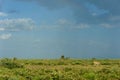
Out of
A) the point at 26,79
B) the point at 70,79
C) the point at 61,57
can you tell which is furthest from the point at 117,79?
the point at 61,57

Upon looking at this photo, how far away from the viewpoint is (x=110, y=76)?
38.6 metres

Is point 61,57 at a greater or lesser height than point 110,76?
greater

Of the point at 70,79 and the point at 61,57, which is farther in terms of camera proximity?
the point at 61,57

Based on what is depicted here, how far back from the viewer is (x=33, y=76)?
37156 millimetres

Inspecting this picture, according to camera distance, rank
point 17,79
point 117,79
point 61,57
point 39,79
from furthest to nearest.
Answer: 1. point 61,57
2. point 117,79
3. point 39,79
4. point 17,79

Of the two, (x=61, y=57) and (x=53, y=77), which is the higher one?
(x=61, y=57)

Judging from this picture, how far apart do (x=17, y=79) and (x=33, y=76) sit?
13.5ft

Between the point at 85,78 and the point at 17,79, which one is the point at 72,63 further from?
the point at 17,79

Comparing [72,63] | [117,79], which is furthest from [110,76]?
[72,63]

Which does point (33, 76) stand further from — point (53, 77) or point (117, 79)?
point (117, 79)

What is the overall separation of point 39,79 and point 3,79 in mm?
3005

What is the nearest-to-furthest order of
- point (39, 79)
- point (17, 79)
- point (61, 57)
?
point (17, 79) < point (39, 79) < point (61, 57)

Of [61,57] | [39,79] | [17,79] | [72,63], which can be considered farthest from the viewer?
[61,57]

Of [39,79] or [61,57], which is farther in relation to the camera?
[61,57]
